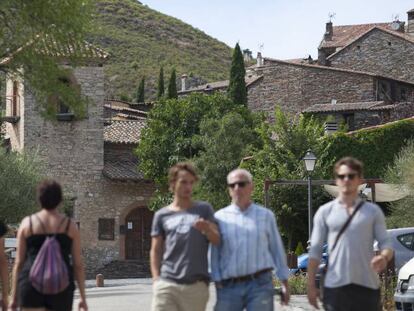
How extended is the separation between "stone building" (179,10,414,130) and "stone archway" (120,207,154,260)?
9.52 metres

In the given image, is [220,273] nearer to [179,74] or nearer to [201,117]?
[201,117]

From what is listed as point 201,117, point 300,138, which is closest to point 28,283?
point 300,138

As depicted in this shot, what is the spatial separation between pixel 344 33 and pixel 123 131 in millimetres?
35152

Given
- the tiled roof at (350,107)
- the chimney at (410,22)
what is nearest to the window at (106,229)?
the tiled roof at (350,107)

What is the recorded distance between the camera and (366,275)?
33.4 feet

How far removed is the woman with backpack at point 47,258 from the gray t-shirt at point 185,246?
0.79 m

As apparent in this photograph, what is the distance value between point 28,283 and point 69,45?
11.9m

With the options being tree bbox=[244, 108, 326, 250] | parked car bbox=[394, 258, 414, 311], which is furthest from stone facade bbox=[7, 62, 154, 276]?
parked car bbox=[394, 258, 414, 311]

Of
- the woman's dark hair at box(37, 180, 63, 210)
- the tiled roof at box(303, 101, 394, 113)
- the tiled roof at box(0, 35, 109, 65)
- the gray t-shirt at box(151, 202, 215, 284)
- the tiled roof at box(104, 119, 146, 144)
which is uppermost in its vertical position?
the tiled roof at box(303, 101, 394, 113)

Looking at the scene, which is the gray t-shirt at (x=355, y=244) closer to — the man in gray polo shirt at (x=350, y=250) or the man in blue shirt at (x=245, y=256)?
the man in gray polo shirt at (x=350, y=250)

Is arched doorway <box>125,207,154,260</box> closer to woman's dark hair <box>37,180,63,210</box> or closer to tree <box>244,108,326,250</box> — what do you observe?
tree <box>244,108,326,250</box>

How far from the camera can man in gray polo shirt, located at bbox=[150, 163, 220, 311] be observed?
10.3 meters

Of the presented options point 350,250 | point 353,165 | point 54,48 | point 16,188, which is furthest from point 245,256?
point 16,188

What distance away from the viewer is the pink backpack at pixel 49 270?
10141 mm
